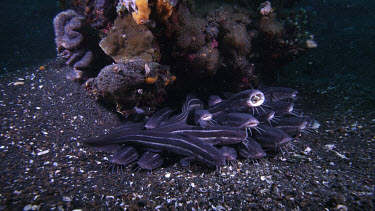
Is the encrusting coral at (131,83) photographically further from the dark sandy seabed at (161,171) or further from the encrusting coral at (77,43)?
the encrusting coral at (77,43)

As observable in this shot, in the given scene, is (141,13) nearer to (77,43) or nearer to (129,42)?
(129,42)

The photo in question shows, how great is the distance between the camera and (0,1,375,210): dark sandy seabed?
2.71 m

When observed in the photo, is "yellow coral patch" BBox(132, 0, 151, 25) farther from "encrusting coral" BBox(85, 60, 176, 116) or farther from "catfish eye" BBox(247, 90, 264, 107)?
"catfish eye" BBox(247, 90, 264, 107)

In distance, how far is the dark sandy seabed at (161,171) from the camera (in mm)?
2715

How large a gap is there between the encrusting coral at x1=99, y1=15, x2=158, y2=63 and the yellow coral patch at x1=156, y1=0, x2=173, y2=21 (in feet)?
1.60

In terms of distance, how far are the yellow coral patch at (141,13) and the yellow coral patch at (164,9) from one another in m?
0.24

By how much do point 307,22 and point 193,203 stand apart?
278 inches

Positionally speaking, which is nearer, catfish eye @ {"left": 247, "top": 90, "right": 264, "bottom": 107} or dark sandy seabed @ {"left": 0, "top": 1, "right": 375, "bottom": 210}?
dark sandy seabed @ {"left": 0, "top": 1, "right": 375, "bottom": 210}

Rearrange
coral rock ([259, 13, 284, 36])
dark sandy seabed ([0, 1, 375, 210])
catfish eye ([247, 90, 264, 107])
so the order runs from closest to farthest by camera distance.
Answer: dark sandy seabed ([0, 1, 375, 210])
catfish eye ([247, 90, 264, 107])
coral rock ([259, 13, 284, 36])

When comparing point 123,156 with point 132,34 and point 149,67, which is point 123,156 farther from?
point 132,34

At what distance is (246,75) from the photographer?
6145 mm

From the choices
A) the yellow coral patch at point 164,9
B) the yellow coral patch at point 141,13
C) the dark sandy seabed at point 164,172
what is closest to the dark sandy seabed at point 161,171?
the dark sandy seabed at point 164,172

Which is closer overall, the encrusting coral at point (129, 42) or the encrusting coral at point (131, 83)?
the encrusting coral at point (131, 83)

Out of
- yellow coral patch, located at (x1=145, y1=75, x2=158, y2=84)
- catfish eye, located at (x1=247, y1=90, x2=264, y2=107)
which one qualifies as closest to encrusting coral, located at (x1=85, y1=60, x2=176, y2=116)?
yellow coral patch, located at (x1=145, y1=75, x2=158, y2=84)
